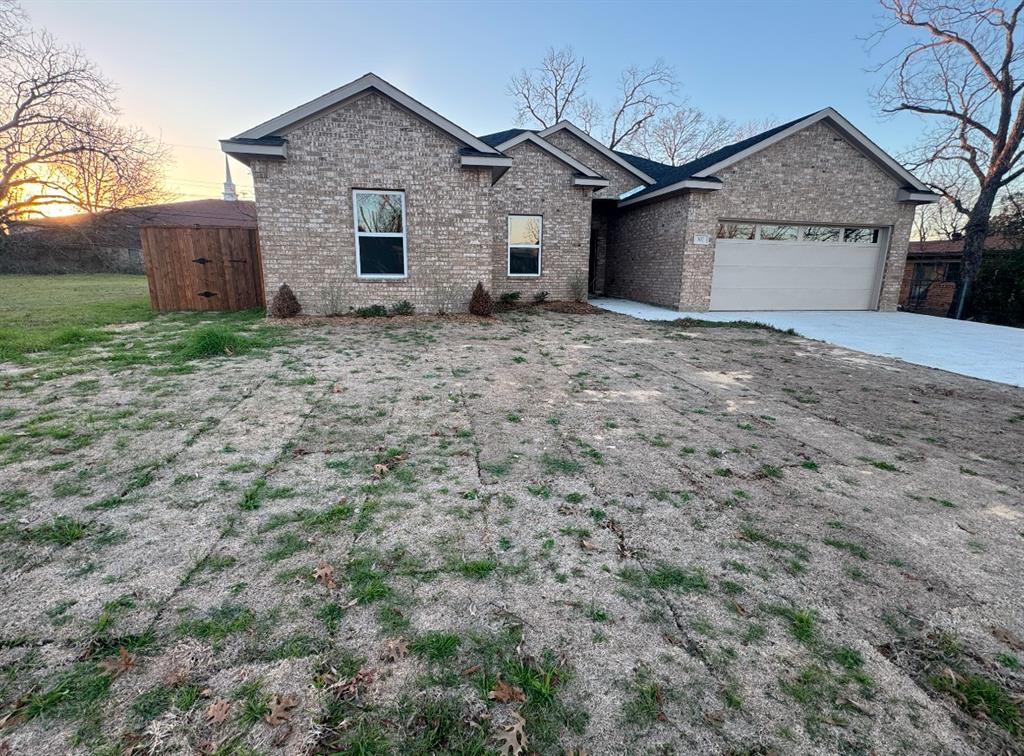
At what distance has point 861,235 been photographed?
46.5 ft

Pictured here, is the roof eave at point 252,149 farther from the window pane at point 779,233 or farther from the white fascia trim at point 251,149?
the window pane at point 779,233

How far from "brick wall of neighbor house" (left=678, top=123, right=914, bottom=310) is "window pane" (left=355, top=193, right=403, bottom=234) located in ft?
25.8

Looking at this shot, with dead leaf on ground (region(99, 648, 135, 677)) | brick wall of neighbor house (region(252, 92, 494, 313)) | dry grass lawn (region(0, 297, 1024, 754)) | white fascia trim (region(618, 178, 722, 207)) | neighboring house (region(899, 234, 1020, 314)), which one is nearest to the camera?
dry grass lawn (region(0, 297, 1024, 754))

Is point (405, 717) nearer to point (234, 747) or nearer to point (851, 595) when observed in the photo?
point (234, 747)

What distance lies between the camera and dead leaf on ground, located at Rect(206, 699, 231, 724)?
1.63m

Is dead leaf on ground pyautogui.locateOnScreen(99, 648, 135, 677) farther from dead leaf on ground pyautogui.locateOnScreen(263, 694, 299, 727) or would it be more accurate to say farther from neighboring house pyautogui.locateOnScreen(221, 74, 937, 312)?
neighboring house pyautogui.locateOnScreen(221, 74, 937, 312)

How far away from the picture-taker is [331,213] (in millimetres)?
10430

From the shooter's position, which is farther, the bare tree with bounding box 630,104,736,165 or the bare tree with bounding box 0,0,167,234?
the bare tree with bounding box 630,104,736,165

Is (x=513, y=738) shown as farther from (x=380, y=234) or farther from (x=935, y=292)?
(x=935, y=292)

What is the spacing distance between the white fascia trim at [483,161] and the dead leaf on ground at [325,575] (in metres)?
10.1

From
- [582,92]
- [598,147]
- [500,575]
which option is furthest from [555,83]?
[500,575]

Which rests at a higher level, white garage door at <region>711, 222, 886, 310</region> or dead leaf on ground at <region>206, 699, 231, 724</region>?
white garage door at <region>711, 222, 886, 310</region>

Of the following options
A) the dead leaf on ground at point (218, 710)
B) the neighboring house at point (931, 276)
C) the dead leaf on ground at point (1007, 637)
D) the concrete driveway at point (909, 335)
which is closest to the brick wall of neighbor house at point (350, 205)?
the concrete driveway at point (909, 335)

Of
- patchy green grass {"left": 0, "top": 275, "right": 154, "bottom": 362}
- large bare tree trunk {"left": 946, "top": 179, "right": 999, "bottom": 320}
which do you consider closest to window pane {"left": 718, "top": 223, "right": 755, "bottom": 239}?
large bare tree trunk {"left": 946, "top": 179, "right": 999, "bottom": 320}
